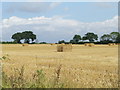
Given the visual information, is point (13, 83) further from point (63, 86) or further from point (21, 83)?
point (63, 86)

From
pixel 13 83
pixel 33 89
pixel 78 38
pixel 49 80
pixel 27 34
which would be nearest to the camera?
pixel 33 89

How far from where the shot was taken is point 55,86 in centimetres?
508

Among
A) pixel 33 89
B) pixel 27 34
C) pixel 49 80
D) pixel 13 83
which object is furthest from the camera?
pixel 27 34

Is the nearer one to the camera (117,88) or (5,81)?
(117,88)

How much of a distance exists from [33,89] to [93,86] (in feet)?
4.43

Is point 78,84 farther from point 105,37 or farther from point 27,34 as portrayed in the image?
point 105,37

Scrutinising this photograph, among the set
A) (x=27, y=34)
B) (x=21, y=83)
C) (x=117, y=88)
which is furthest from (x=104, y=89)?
(x=27, y=34)

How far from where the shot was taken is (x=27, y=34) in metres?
79.1

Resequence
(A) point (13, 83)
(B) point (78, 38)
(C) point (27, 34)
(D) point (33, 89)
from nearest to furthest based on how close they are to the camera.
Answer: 1. (D) point (33, 89)
2. (A) point (13, 83)
3. (C) point (27, 34)
4. (B) point (78, 38)

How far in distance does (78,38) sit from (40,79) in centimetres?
8330

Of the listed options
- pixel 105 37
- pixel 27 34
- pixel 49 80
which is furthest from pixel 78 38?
pixel 49 80

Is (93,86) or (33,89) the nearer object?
(33,89)

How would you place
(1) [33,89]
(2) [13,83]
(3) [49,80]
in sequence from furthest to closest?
(3) [49,80], (2) [13,83], (1) [33,89]

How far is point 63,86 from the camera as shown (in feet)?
16.8
